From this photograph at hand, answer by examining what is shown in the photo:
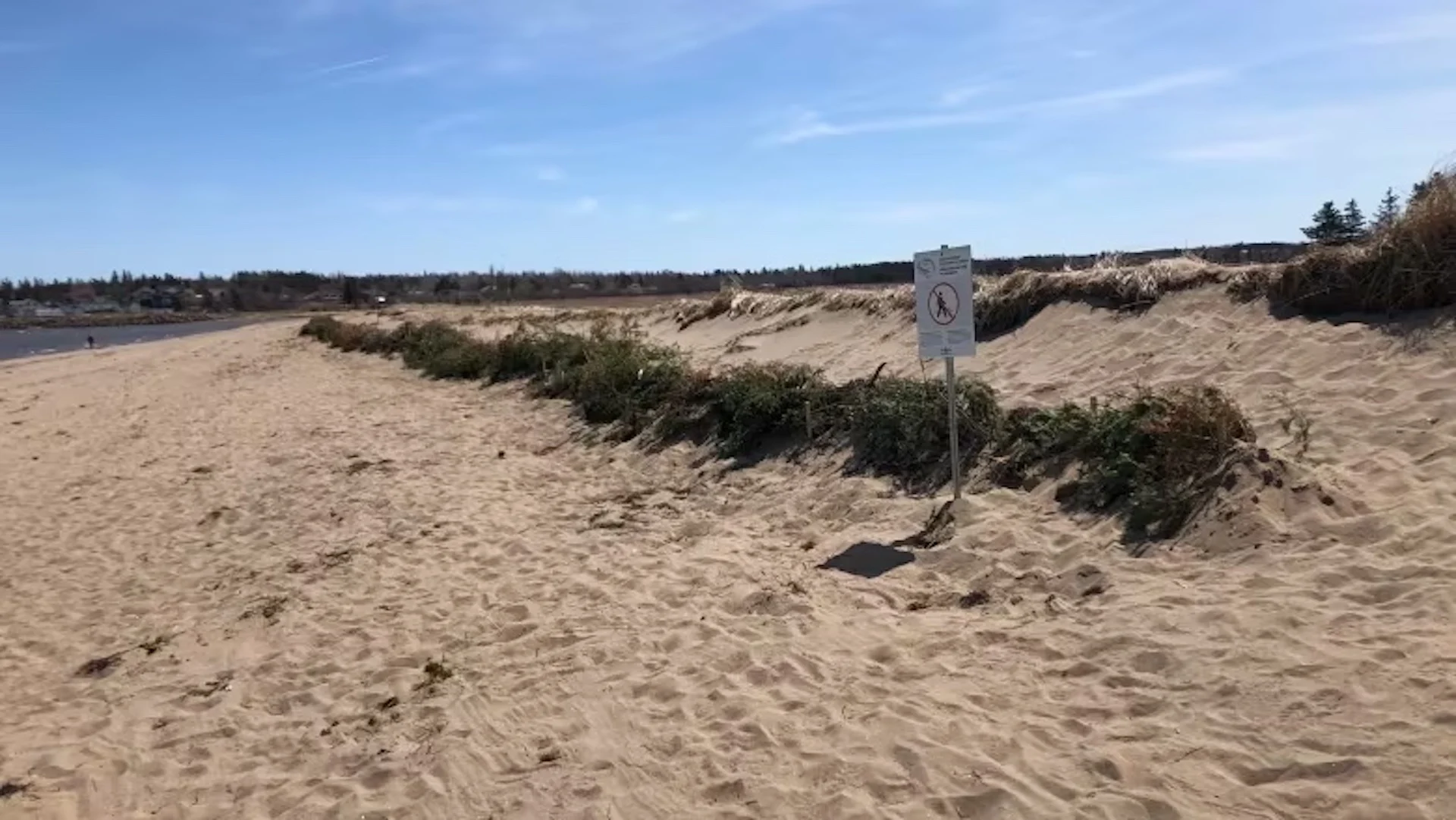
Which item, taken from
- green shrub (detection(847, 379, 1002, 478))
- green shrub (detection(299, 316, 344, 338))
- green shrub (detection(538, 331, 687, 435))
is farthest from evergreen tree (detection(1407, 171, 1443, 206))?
green shrub (detection(299, 316, 344, 338))

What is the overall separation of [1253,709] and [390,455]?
35.7 feet

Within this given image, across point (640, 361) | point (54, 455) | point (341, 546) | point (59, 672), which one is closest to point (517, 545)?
point (341, 546)

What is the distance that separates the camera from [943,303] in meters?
7.26

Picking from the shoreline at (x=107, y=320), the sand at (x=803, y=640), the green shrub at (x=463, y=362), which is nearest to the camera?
the sand at (x=803, y=640)

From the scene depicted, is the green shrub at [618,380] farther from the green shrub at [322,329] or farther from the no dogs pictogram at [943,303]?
the green shrub at [322,329]

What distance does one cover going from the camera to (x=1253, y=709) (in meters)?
4.20

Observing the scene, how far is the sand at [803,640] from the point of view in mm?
4160

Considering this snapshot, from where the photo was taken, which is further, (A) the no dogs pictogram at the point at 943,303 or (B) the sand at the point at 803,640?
(A) the no dogs pictogram at the point at 943,303

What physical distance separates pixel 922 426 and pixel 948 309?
1.72 metres

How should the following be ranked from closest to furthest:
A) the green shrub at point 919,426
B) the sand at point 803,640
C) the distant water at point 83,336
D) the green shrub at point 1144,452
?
1. the sand at point 803,640
2. the green shrub at point 1144,452
3. the green shrub at point 919,426
4. the distant water at point 83,336

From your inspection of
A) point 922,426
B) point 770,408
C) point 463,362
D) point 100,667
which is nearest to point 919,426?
point 922,426

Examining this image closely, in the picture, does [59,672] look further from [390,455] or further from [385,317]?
[385,317]

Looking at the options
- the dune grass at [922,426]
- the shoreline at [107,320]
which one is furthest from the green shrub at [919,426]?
the shoreline at [107,320]

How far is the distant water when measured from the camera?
5669 cm
